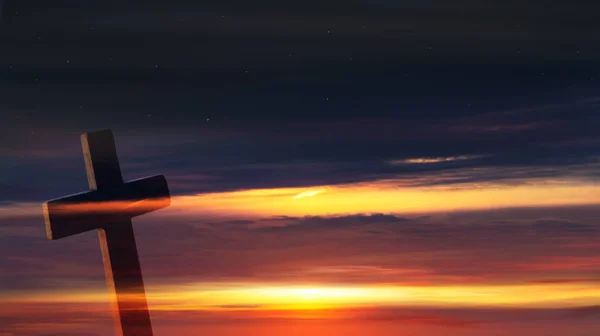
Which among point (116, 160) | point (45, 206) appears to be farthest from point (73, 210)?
point (116, 160)

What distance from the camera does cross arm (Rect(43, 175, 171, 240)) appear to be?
4293 millimetres

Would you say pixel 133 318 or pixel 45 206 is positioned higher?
pixel 45 206

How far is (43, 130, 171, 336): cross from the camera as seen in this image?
14.2ft

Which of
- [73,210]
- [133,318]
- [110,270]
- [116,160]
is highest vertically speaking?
[116,160]

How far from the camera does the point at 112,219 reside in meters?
4.52

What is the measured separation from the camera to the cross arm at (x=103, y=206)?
4293mm

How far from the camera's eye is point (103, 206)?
14.6ft

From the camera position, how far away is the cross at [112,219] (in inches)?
170

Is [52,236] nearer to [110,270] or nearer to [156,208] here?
[110,270]

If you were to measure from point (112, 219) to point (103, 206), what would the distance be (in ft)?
0.32

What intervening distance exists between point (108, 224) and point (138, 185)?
297mm

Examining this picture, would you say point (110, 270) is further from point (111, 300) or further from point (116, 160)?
point (116, 160)

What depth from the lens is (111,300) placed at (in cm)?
441

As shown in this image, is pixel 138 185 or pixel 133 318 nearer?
pixel 133 318
